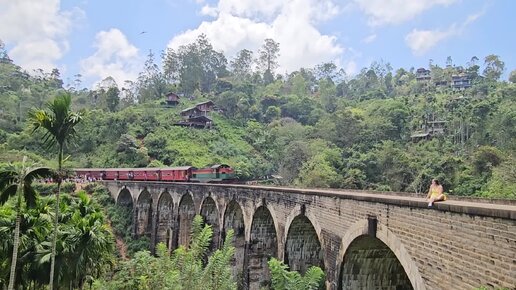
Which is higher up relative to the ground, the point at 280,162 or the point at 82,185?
the point at 280,162

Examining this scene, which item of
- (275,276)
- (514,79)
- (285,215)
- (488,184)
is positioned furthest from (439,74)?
(275,276)

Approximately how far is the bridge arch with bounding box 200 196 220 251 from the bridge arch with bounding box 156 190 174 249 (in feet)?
20.8

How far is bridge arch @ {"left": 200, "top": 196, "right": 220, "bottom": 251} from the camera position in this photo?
24658 mm

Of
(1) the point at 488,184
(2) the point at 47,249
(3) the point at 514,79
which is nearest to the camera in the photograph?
(2) the point at 47,249

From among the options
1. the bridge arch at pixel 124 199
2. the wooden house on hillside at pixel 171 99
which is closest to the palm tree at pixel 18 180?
the bridge arch at pixel 124 199

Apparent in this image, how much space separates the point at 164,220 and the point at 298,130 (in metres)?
29.0

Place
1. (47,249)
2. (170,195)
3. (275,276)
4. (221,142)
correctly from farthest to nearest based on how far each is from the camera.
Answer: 1. (221,142)
2. (170,195)
3. (47,249)
4. (275,276)

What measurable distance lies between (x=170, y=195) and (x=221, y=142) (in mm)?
27335

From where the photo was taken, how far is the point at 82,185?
130 ft

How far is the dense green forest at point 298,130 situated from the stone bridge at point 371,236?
28.9 feet

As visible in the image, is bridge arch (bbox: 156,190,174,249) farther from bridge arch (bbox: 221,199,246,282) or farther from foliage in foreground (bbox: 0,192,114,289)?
foliage in foreground (bbox: 0,192,114,289)

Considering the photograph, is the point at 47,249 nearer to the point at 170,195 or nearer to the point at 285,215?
the point at 285,215

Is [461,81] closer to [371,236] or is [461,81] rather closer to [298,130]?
[298,130]

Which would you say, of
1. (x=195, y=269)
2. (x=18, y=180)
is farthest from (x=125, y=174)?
(x=195, y=269)
